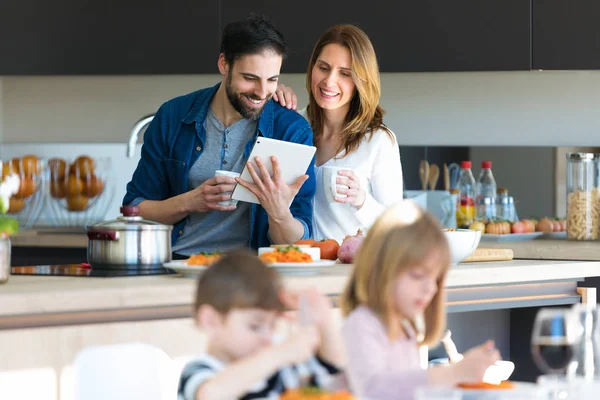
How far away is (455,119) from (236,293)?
349 cm

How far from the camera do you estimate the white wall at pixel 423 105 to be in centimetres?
Result: 440

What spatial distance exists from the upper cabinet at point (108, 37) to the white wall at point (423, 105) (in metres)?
0.37

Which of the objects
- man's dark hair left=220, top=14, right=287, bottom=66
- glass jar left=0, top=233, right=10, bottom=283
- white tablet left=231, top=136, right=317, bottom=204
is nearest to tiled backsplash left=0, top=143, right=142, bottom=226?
man's dark hair left=220, top=14, right=287, bottom=66

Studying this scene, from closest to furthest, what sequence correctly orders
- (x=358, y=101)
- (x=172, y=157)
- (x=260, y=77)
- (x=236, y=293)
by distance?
(x=236, y=293)
(x=260, y=77)
(x=172, y=157)
(x=358, y=101)

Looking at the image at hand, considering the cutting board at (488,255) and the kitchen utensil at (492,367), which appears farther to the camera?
the cutting board at (488,255)

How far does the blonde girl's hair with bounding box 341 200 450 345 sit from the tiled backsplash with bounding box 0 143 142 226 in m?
3.38

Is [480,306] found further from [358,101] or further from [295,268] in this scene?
[358,101]

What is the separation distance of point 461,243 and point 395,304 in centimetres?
123

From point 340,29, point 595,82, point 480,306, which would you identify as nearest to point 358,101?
point 340,29

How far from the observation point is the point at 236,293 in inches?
45.6

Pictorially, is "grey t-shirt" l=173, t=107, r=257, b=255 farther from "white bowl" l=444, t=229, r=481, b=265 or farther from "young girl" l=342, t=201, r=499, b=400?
"young girl" l=342, t=201, r=499, b=400

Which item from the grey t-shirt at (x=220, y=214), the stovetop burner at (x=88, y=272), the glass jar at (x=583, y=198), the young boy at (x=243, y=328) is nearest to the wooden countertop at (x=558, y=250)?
the glass jar at (x=583, y=198)

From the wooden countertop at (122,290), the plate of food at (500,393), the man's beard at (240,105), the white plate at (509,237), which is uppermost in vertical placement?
the man's beard at (240,105)

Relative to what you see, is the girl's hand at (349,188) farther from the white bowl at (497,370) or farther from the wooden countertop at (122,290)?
the white bowl at (497,370)
